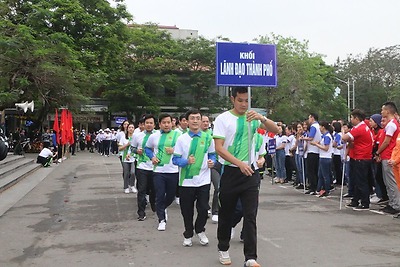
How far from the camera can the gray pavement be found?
565 cm

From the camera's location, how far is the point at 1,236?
7172 millimetres

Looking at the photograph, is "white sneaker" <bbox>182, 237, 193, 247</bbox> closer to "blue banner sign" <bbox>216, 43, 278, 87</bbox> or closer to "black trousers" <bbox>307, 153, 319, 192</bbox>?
"blue banner sign" <bbox>216, 43, 278, 87</bbox>

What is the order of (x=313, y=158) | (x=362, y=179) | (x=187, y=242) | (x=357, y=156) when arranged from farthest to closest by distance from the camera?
(x=313, y=158) → (x=357, y=156) → (x=362, y=179) → (x=187, y=242)

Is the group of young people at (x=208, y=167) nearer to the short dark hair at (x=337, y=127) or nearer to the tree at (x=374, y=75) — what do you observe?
the short dark hair at (x=337, y=127)

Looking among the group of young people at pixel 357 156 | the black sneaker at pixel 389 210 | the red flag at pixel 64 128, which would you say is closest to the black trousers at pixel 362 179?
the group of young people at pixel 357 156

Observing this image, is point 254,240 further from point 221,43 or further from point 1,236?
point 1,236

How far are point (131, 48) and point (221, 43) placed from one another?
117 ft

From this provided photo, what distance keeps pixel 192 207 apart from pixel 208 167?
1.95ft

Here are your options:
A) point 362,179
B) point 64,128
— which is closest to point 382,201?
point 362,179

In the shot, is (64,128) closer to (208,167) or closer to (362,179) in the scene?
(362,179)

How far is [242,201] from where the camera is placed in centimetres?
508

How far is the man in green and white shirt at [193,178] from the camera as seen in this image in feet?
20.5

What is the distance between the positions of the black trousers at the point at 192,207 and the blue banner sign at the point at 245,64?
1.55 meters

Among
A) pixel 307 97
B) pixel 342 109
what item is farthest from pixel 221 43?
pixel 342 109
